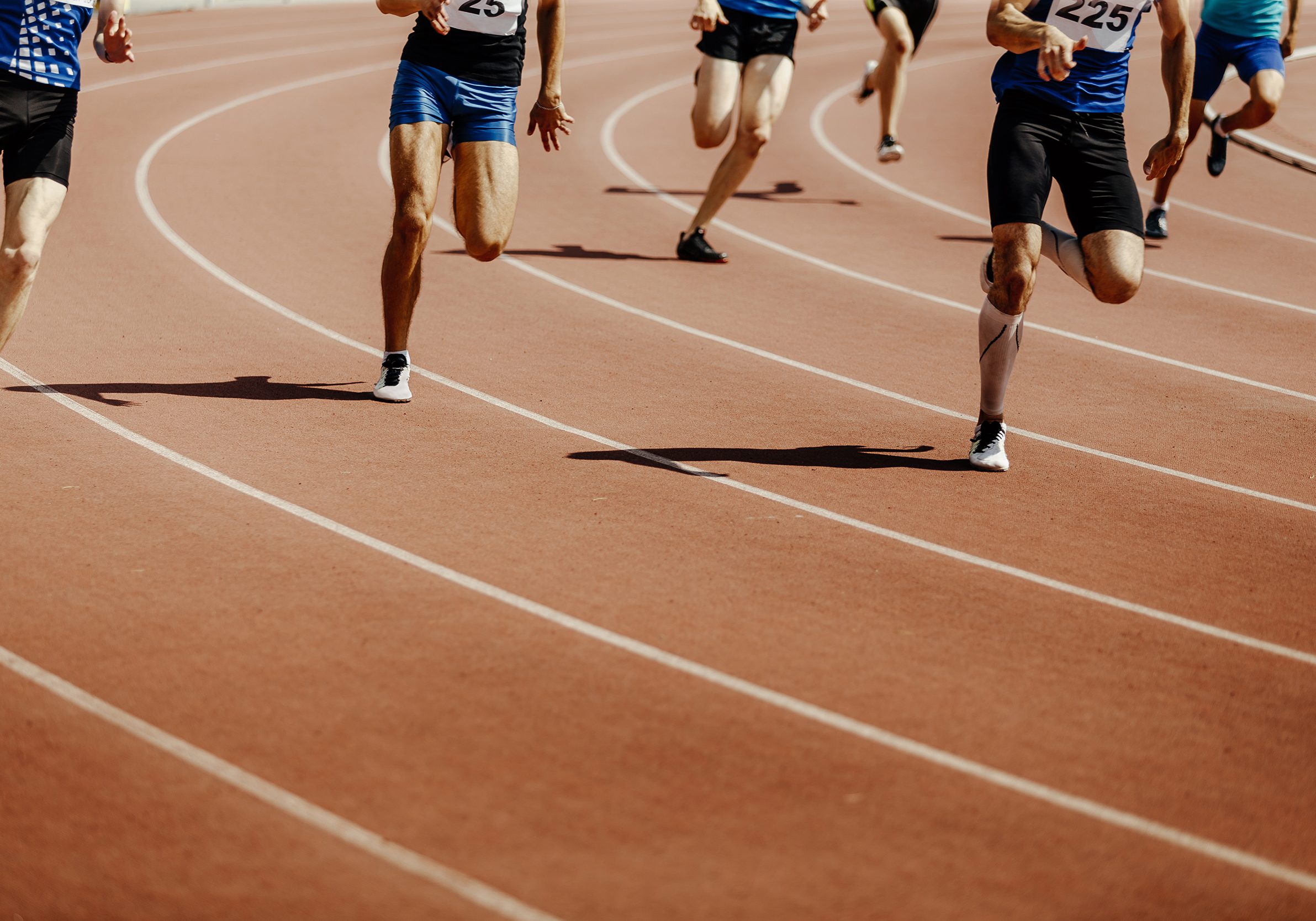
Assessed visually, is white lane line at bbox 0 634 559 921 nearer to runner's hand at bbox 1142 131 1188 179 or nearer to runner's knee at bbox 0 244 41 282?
runner's knee at bbox 0 244 41 282

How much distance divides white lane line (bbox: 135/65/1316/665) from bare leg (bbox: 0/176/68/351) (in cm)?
207

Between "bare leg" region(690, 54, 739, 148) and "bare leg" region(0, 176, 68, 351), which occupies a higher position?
"bare leg" region(690, 54, 739, 148)

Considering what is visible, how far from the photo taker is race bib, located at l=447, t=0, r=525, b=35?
22.8 feet

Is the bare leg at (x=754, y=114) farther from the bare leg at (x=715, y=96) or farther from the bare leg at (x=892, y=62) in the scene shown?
the bare leg at (x=892, y=62)

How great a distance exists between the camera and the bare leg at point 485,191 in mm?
7113

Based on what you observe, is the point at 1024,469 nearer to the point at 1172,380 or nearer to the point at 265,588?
the point at 1172,380

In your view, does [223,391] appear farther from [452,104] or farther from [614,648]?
[614,648]

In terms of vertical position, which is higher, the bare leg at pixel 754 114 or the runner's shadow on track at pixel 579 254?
the bare leg at pixel 754 114

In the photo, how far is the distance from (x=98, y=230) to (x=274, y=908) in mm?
8731

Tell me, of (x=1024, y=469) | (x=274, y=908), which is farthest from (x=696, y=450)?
(x=274, y=908)

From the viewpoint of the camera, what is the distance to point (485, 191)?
23.4 feet

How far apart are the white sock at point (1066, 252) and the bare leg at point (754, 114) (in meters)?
3.83

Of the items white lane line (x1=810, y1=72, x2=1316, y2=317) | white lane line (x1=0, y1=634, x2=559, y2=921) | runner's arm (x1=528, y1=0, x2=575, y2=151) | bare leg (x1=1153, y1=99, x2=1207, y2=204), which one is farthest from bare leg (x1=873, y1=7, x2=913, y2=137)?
white lane line (x1=0, y1=634, x2=559, y2=921)

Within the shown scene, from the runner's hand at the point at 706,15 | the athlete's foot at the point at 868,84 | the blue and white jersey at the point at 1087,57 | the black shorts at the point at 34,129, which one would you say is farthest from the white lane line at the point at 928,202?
the black shorts at the point at 34,129
